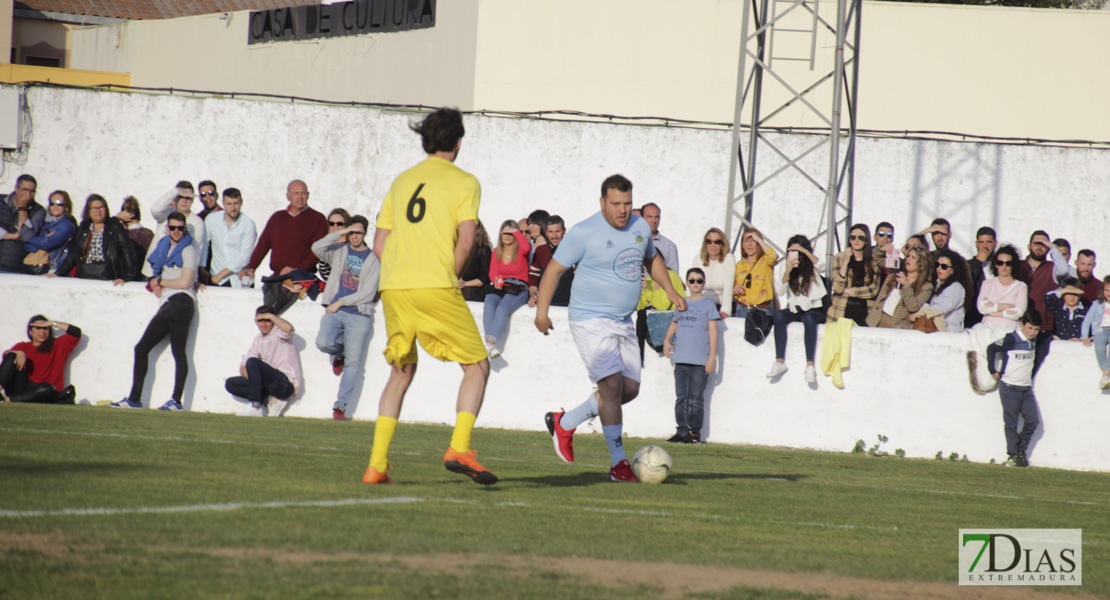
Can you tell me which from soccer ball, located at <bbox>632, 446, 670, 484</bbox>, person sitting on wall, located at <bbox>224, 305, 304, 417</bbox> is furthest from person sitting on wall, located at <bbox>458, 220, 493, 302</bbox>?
soccer ball, located at <bbox>632, 446, 670, 484</bbox>

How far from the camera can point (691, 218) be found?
20.9 m

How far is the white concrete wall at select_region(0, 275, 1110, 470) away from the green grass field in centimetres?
378

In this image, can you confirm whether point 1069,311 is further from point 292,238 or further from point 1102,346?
point 292,238

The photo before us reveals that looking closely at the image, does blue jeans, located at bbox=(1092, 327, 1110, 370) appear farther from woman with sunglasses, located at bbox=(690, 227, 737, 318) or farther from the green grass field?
woman with sunglasses, located at bbox=(690, 227, 737, 318)

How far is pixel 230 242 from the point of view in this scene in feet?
50.7

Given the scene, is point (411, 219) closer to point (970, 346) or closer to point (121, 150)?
point (970, 346)

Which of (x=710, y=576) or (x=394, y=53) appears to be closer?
(x=710, y=576)

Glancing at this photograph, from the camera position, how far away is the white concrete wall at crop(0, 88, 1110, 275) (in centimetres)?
2075

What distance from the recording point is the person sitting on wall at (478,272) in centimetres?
1430

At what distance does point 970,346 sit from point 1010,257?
3.69 feet

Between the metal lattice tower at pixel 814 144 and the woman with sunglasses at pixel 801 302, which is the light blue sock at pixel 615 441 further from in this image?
the metal lattice tower at pixel 814 144

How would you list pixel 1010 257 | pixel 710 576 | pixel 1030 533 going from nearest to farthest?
pixel 710 576 → pixel 1030 533 → pixel 1010 257

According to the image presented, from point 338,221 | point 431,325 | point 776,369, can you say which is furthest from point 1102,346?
point 431,325

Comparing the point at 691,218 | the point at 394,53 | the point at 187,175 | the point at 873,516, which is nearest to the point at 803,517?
the point at 873,516
